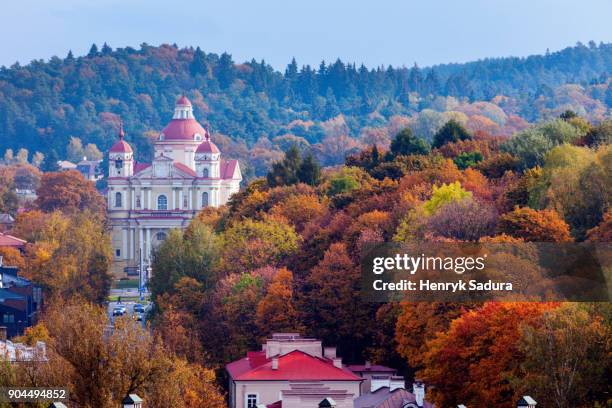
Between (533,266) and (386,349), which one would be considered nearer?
(533,266)

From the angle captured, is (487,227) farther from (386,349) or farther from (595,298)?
(595,298)

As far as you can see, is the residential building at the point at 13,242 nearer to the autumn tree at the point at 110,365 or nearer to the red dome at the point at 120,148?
the red dome at the point at 120,148

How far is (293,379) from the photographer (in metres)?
55.4

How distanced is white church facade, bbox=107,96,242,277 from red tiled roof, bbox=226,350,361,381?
93616 mm

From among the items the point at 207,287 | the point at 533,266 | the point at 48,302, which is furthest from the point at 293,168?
the point at 533,266

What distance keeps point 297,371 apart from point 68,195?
309ft

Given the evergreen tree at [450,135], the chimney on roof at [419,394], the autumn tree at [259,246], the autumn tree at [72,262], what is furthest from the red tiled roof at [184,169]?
the chimney on roof at [419,394]

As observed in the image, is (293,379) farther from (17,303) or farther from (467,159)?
(17,303)

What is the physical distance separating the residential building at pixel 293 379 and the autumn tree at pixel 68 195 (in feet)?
289

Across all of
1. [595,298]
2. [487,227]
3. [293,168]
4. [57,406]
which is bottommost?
[57,406]

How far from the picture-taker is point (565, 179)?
6719cm

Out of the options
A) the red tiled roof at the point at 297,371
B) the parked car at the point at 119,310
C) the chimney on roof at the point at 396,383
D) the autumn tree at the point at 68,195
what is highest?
the autumn tree at the point at 68,195

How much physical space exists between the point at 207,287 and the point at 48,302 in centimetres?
1123

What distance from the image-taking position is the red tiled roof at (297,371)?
5541 cm
